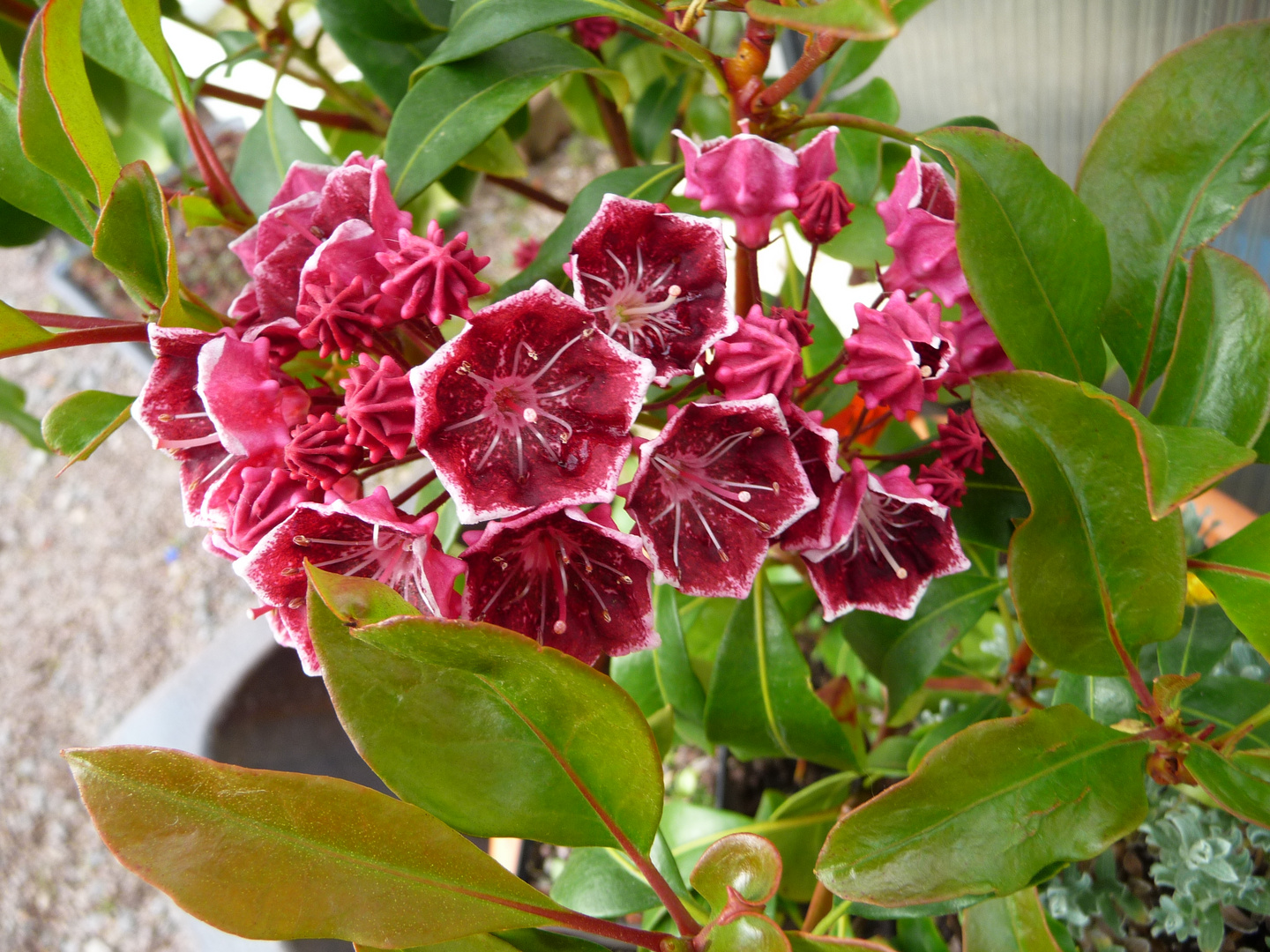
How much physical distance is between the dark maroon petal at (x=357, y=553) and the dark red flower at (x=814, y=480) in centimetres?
23

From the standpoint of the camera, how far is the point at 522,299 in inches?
23.6

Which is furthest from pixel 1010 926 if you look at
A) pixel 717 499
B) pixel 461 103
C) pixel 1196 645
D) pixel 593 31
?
pixel 593 31

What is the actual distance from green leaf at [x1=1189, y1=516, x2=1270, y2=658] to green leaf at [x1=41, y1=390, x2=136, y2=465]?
797 millimetres

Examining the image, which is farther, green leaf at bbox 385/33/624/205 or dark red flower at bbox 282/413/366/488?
green leaf at bbox 385/33/624/205

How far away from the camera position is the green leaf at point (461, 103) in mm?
772

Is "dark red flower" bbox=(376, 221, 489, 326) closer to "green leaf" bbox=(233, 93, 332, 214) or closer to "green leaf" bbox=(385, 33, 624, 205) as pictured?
"green leaf" bbox=(385, 33, 624, 205)

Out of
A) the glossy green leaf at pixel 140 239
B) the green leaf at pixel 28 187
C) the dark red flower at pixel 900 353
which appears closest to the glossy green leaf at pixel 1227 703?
the dark red flower at pixel 900 353

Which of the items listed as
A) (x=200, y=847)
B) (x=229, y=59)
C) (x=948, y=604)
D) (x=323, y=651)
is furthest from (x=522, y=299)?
(x=229, y=59)

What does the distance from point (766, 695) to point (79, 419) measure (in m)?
0.62

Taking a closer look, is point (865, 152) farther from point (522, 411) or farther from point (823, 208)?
point (522, 411)

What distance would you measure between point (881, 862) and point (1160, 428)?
0.31m

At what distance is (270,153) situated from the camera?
3.39 ft

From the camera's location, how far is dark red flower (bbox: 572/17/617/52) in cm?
115

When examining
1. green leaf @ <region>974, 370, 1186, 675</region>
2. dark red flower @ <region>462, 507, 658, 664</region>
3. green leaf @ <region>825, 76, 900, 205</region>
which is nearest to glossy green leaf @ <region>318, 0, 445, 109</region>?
green leaf @ <region>825, 76, 900, 205</region>
